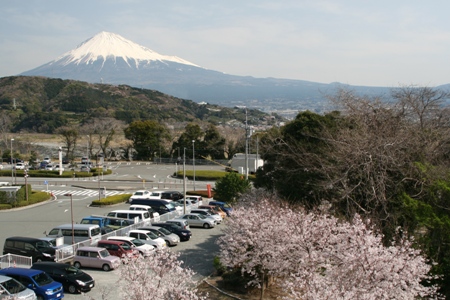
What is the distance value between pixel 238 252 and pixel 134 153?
5243cm

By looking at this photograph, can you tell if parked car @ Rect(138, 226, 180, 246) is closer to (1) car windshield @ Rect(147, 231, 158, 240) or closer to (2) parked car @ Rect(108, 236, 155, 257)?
(1) car windshield @ Rect(147, 231, 158, 240)

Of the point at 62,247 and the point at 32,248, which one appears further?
the point at 62,247

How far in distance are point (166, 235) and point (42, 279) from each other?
27.4 feet

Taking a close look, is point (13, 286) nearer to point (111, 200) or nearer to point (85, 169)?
point (111, 200)

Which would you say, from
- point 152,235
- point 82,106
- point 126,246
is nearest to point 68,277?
point 126,246

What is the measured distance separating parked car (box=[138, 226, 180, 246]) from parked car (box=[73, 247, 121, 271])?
13.3 ft

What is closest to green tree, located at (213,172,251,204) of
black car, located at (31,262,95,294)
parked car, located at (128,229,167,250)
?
parked car, located at (128,229,167,250)

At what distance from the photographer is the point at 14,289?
12961mm

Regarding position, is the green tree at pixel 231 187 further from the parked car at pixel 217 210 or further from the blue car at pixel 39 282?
the blue car at pixel 39 282

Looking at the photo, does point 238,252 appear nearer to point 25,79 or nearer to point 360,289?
point 360,289

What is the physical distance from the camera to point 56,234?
21.0m

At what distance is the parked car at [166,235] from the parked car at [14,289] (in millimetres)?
A: 8752

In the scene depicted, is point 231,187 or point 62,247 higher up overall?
point 231,187

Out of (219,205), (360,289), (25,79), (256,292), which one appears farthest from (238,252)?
(25,79)
